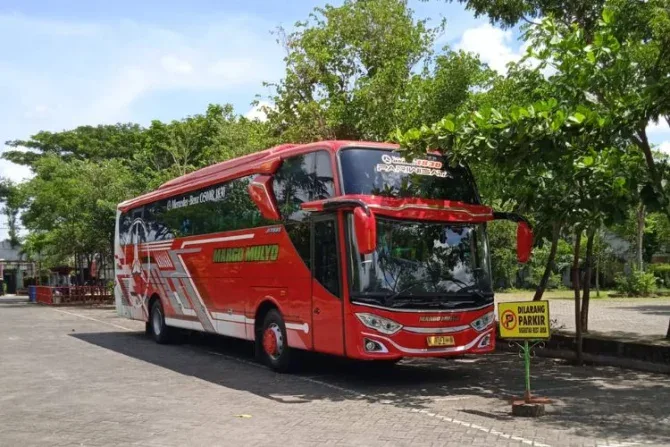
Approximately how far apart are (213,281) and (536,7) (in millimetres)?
8086

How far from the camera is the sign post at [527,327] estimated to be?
882 cm

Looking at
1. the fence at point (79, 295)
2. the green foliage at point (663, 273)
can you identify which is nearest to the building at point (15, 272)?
the fence at point (79, 295)

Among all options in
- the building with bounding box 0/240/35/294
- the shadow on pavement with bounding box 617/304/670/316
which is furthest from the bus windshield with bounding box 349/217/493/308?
the building with bounding box 0/240/35/294

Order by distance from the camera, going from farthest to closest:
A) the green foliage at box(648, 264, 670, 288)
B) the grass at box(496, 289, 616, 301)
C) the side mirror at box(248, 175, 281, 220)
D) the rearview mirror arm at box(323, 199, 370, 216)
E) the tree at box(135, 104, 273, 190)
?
the green foliage at box(648, 264, 670, 288), the grass at box(496, 289, 616, 301), the tree at box(135, 104, 273, 190), the side mirror at box(248, 175, 281, 220), the rearview mirror arm at box(323, 199, 370, 216)

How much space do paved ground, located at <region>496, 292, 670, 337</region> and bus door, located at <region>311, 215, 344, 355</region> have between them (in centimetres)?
725

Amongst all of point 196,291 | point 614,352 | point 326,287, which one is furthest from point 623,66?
point 196,291

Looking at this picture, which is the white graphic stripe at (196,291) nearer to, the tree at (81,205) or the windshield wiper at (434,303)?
the windshield wiper at (434,303)

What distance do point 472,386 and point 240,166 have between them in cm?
586

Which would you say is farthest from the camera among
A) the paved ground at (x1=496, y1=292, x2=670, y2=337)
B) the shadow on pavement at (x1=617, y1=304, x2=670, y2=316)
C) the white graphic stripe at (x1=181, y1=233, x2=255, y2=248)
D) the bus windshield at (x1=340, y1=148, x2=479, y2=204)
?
the shadow on pavement at (x1=617, y1=304, x2=670, y2=316)

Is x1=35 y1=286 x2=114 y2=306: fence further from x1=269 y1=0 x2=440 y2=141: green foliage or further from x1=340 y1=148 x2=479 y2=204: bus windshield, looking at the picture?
x1=340 y1=148 x2=479 y2=204: bus windshield

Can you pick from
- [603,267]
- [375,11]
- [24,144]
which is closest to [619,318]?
[375,11]

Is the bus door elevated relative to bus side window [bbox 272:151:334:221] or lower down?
lower down

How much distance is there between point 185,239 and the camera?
16.1 meters

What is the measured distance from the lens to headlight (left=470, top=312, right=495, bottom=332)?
36.6 ft
